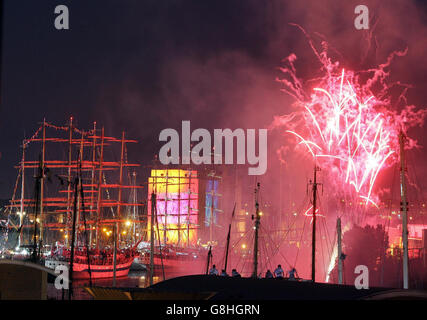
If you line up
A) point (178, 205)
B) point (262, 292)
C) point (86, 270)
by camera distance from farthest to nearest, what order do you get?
point (178, 205) → point (86, 270) → point (262, 292)

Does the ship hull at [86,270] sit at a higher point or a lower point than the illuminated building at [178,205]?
lower

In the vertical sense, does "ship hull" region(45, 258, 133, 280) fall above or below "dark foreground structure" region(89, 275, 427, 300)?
below

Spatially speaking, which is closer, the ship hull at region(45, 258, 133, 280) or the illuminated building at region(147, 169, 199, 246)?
the ship hull at region(45, 258, 133, 280)

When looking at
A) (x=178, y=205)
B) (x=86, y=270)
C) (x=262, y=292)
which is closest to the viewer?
(x=262, y=292)

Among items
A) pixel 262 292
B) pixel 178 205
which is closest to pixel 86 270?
pixel 178 205

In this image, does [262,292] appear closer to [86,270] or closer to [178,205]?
[86,270]

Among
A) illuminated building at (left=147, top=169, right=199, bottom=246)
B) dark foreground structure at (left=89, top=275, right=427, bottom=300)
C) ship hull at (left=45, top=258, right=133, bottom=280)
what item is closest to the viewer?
dark foreground structure at (left=89, top=275, right=427, bottom=300)

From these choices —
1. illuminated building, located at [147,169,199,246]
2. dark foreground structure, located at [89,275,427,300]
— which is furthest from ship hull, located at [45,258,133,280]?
dark foreground structure, located at [89,275,427,300]

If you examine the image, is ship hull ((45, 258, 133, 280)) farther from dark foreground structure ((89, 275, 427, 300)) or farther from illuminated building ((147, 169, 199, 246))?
dark foreground structure ((89, 275, 427, 300))

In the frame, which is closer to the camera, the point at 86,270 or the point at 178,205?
the point at 86,270

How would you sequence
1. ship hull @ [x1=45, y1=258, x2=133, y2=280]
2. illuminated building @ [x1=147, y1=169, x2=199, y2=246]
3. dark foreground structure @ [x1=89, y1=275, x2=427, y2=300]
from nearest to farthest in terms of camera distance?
dark foreground structure @ [x1=89, y1=275, x2=427, y2=300] → ship hull @ [x1=45, y1=258, x2=133, y2=280] → illuminated building @ [x1=147, y1=169, x2=199, y2=246]

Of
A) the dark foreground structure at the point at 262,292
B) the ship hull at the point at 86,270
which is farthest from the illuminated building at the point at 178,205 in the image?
the dark foreground structure at the point at 262,292

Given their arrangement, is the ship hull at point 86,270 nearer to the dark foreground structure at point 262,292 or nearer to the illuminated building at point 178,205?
the illuminated building at point 178,205

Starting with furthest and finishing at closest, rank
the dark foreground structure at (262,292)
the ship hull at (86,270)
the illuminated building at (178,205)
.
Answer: the illuminated building at (178,205)
the ship hull at (86,270)
the dark foreground structure at (262,292)
